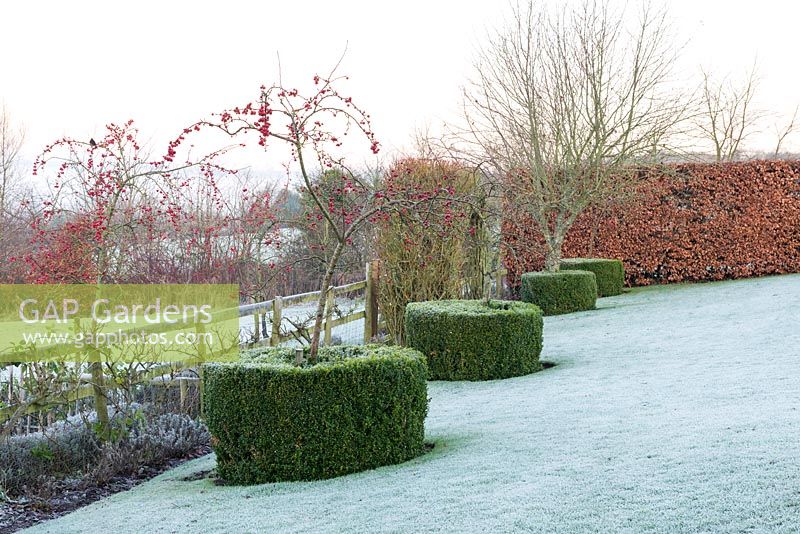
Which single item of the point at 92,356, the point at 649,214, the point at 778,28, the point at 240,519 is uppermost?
the point at 778,28

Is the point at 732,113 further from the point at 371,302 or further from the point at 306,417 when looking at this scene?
the point at 306,417

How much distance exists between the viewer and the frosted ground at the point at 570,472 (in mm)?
3348

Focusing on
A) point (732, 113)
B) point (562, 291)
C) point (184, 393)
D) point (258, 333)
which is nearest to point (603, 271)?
point (562, 291)

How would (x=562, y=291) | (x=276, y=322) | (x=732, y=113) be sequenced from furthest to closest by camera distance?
(x=732, y=113) → (x=562, y=291) → (x=276, y=322)

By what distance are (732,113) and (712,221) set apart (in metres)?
12.0

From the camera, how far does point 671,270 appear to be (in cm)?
1691

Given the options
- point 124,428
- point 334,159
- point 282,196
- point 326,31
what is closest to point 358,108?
point 334,159

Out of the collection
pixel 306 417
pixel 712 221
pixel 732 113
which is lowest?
pixel 306 417

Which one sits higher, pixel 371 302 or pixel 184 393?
pixel 371 302

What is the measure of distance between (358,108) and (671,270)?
44.7ft

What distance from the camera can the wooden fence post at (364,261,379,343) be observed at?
10766mm

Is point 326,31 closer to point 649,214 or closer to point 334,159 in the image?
point 334,159

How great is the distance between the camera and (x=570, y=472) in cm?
400

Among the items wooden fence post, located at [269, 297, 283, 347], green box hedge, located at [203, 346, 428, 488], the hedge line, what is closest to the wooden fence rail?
wooden fence post, located at [269, 297, 283, 347]
